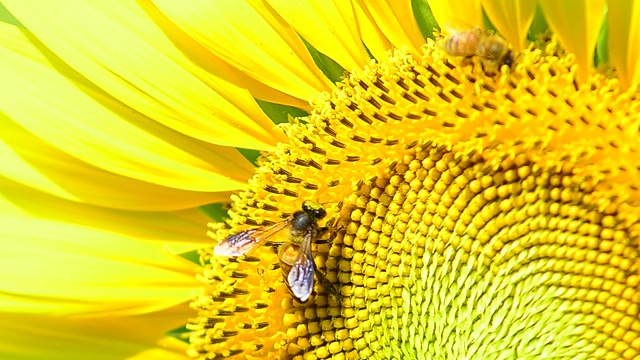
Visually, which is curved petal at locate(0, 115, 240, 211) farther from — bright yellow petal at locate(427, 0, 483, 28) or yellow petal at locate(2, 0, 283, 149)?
bright yellow petal at locate(427, 0, 483, 28)

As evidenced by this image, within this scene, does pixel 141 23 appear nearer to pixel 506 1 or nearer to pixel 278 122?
pixel 278 122

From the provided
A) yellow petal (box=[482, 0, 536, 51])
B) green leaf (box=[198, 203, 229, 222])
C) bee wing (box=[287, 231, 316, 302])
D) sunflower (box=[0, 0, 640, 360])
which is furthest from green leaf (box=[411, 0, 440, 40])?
green leaf (box=[198, 203, 229, 222])

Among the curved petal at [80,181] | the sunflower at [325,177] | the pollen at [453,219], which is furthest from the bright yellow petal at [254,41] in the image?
the curved petal at [80,181]

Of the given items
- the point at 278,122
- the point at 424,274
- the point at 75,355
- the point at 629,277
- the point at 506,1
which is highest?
the point at 278,122

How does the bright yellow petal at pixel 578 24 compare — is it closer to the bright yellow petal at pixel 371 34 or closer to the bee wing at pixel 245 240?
the bright yellow petal at pixel 371 34

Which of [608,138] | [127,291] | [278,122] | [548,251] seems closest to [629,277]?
[548,251]

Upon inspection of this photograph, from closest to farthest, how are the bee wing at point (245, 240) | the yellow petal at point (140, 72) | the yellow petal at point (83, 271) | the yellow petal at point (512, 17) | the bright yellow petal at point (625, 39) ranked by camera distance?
1. the bright yellow petal at point (625, 39)
2. the yellow petal at point (512, 17)
3. the bee wing at point (245, 240)
4. the yellow petal at point (140, 72)
5. the yellow petal at point (83, 271)

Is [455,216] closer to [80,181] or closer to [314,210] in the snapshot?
[314,210]
